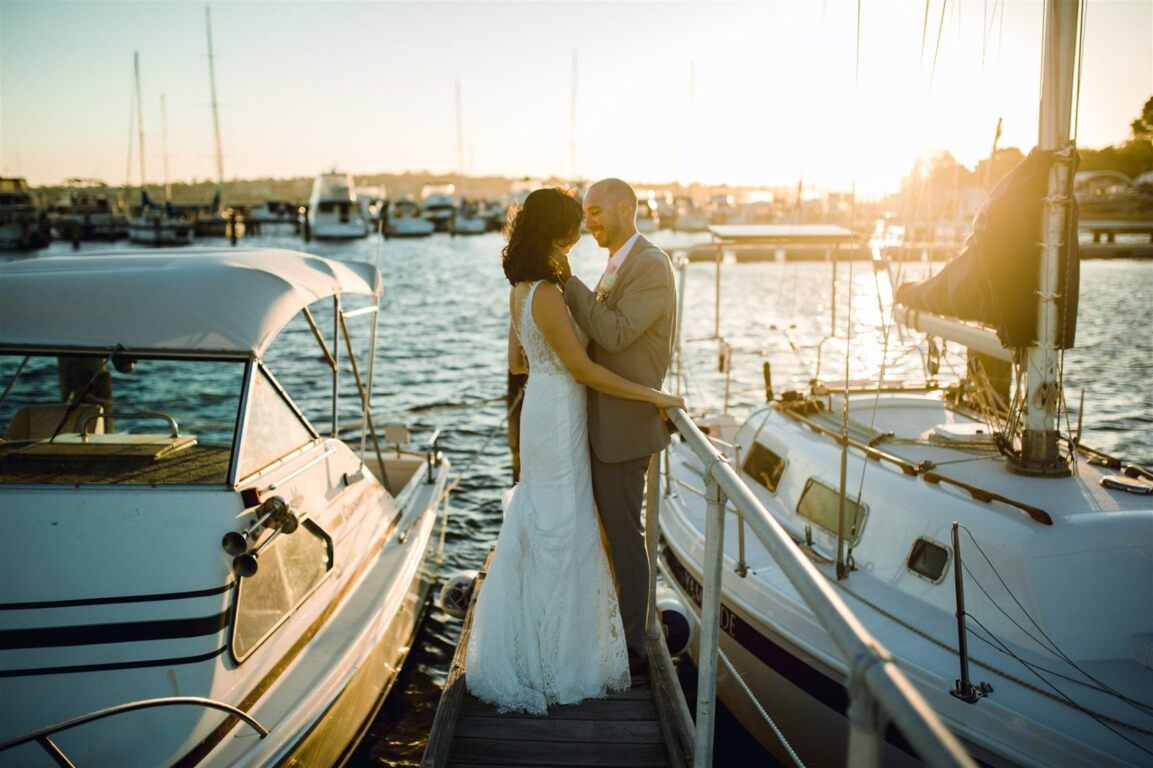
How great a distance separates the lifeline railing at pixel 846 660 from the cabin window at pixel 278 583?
272 centimetres

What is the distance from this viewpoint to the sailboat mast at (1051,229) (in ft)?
19.8

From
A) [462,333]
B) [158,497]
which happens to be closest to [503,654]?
[158,497]

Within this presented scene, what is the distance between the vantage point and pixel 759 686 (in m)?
6.50

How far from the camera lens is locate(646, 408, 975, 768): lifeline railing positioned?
155 cm

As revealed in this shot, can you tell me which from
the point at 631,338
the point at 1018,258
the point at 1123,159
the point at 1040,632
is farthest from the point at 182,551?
the point at 1123,159

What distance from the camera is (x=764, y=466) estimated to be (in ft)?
27.6

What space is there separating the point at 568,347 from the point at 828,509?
13.5 ft

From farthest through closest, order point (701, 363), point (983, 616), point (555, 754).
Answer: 1. point (701, 363)
2. point (983, 616)
3. point (555, 754)

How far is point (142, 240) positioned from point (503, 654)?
241 ft

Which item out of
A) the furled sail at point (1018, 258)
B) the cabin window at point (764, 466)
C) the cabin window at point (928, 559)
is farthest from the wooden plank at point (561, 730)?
the cabin window at point (764, 466)

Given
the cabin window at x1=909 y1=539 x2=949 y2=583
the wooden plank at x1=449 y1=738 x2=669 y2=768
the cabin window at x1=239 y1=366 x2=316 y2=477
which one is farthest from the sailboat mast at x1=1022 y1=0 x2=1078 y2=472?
the cabin window at x1=239 y1=366 x2=316 y2=477

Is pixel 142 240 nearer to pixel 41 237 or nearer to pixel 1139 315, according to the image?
pixel 41 237

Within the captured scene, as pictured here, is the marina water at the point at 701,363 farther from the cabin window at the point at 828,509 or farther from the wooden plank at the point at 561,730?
the wooden plank at the point at 561,730

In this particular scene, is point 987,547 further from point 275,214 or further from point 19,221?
point 275,214
